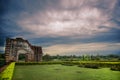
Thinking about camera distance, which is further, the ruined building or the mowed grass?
the ruined building

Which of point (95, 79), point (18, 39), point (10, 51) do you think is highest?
point (18, 39)

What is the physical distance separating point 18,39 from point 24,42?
808 mm

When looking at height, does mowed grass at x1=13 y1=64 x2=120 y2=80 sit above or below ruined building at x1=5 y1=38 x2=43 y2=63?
below

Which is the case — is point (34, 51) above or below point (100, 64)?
above

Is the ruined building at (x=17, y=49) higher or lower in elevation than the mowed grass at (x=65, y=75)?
higher

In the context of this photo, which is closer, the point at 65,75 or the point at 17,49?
the point at 65,75

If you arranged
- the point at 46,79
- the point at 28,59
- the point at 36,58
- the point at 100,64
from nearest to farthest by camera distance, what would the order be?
the point at 46,79
the point at 100,64
the point at 28,59
the point at 36,58

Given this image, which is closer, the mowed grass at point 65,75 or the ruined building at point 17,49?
the mowed grass at point 65,75

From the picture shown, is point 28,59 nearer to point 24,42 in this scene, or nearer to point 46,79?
point 24,42

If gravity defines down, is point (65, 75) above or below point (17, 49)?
below

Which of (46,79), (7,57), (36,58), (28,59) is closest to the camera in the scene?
(46,79)

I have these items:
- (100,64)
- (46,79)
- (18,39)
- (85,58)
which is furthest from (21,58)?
(46,79)

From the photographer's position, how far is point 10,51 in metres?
19.9

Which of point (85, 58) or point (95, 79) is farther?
point (85, 58)
